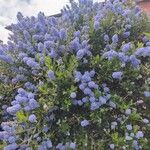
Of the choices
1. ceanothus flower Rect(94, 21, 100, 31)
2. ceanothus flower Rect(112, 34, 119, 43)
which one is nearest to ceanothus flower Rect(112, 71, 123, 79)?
ceanothus flower Rect(112, 34, 119, 43)

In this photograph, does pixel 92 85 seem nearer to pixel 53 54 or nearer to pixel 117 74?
pixel 117 74

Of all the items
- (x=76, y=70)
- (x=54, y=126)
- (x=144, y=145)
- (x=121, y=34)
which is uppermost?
(x=121, y=34)

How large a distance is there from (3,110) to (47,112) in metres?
0.77

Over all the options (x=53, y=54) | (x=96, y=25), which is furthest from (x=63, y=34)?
(x=96, y=25)

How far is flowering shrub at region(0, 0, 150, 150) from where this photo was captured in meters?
4.64

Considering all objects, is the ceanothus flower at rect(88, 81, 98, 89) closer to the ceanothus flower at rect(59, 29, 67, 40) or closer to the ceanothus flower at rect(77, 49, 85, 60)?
the ceanothus flower at rect(77, 49, 85, 60)

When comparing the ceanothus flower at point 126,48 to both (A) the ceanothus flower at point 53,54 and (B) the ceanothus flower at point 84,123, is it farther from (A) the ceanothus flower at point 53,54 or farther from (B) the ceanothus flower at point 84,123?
(B) the ceanothus flower at point 84,123

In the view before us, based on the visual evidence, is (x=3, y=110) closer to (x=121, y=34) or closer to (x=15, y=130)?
(x=15, y=130)

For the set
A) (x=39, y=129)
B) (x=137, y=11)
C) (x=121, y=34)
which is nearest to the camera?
(x=39, y=129)

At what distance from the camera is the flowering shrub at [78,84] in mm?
4641

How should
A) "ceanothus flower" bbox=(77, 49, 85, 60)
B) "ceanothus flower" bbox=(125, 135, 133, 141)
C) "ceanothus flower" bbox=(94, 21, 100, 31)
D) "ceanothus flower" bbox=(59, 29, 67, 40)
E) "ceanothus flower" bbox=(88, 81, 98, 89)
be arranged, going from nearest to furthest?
"ceanothus flower" bbox=(125, 135, 133, 141), "ceanothus flower" bbox=(88, 81, 98, 89), "ceanothus flower" bbox=(77, 49, 85, 60), "ceanothus flower" bbox=(59, 29, 67, 40), "ceanothus flower" bbox=(94, 21, 100, 31)

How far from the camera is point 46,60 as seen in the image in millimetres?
4723

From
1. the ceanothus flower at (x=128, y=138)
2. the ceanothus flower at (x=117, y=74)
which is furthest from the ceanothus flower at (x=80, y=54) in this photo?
the ceanothus flower at (x=128, y=138)

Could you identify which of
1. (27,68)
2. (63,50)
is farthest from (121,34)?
(27,68)
